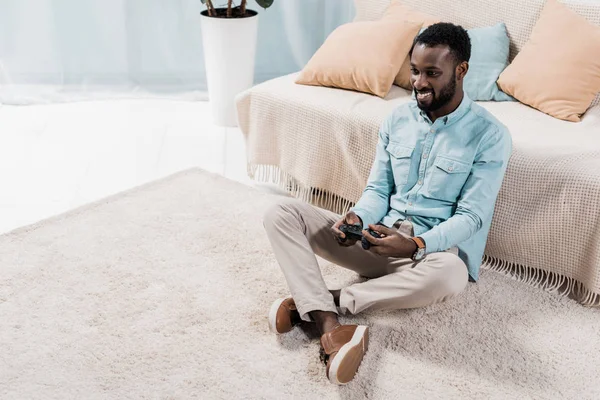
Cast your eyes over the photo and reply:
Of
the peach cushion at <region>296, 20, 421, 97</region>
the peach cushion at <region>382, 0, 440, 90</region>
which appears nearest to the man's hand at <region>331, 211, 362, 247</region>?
the peach cushion at <region>296, 20, 421, 97</region>

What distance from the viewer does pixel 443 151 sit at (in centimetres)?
175

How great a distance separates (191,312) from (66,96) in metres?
1.98

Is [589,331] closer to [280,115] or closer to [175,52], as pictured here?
[280,115]

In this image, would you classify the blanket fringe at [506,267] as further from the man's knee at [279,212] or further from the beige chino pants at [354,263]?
the man's knee at [279,212]

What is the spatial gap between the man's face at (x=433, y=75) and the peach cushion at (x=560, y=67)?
0.65 m

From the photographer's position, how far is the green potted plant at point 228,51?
2959mm

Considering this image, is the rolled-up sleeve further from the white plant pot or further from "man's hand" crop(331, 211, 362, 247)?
the white plant pot

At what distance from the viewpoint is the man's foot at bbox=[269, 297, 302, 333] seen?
66.9 inches

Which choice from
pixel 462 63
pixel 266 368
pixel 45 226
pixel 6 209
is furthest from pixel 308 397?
pixel 6 209

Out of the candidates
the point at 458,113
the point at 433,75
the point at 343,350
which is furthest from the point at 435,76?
the point at 343,350

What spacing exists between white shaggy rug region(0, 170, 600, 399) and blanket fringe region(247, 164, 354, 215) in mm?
288

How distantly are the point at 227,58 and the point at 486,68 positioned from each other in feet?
3.88

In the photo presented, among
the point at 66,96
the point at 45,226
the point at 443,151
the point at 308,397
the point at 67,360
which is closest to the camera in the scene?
the point at 308,397

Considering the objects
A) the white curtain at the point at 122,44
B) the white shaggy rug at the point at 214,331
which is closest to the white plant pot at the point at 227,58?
the white curtain at the point at 122,44
